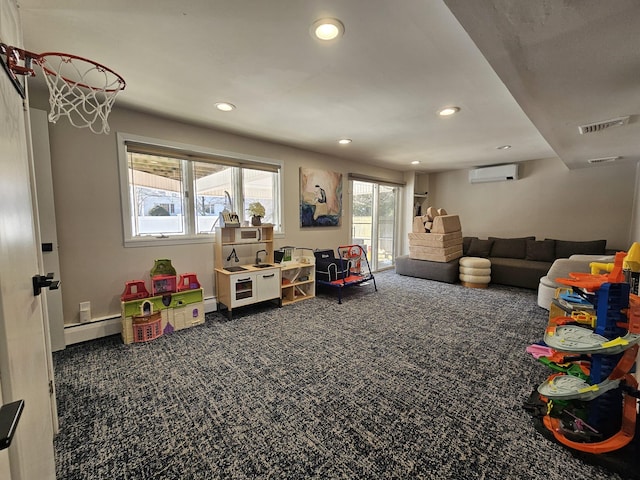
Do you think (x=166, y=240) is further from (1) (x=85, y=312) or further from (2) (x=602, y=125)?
(2) (x=602, y=125)

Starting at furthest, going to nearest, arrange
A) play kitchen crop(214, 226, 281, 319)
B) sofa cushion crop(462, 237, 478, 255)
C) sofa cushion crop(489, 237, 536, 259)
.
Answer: sofa cushion crop(462, 237, 478, 255), sofa cushion crop(489, 237, 536, 259), play kitchen crop(214, 226, 281, 319)

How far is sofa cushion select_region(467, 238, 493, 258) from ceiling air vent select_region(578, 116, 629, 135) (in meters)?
3.33

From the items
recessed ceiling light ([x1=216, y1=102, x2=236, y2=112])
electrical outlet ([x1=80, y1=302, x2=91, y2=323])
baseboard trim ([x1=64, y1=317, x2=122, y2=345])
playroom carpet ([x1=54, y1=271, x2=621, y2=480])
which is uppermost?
recessed ceiling light ([x1=216, y1=102, x2=236, y2=112])

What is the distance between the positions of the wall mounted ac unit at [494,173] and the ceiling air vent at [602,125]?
10.5ft

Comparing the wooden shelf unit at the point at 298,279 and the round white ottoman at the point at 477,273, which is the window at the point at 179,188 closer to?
the wooden shelf unit at the point at 298,279

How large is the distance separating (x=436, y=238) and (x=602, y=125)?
9.44 feet

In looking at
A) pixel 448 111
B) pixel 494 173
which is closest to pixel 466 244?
pixel 494 173

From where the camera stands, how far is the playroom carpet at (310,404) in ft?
4.55

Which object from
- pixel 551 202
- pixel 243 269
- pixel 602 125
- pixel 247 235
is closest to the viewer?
pixel 602 125

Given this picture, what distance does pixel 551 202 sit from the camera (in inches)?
211

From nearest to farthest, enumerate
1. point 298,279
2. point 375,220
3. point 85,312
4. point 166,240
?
point 85,312, point 166,240, point 298,279, point 375,220

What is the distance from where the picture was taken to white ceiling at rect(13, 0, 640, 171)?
1256mm

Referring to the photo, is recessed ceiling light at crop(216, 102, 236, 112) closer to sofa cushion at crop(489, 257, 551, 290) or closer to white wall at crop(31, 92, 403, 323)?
white wall at crop(31, 92, 403, 323)

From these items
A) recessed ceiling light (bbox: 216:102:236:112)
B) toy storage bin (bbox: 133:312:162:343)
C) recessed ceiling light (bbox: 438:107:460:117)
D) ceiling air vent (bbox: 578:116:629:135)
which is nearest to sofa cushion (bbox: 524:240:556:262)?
ceiling air vent (bbox: 578:116:629:135)
